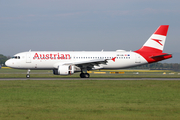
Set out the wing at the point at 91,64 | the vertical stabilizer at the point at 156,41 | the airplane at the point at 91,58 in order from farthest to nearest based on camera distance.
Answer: the vertical stabilizer at the point at 156,41 → the airplane at the point at 91,58 → the wing at the point at 91,64

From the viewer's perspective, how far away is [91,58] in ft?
139

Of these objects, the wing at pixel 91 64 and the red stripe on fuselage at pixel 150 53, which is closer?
the wing at pixel 91 64

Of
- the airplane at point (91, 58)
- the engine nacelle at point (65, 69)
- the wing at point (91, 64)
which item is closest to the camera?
the engine nacelle at point (65, 69)

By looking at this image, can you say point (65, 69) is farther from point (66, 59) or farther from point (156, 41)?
point (156, 41)

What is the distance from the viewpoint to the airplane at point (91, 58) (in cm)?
4159

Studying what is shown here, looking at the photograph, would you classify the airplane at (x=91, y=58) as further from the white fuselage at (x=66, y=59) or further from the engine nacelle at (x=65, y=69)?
the engine nacelle at (x=65, y=69)

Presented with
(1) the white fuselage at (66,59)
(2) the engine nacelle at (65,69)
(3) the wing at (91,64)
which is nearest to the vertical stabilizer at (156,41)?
(1) the white fuselage at (66,59)

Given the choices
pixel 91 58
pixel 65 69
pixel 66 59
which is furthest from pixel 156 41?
pixel 65 69

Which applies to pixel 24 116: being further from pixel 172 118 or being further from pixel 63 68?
pixel 63 68

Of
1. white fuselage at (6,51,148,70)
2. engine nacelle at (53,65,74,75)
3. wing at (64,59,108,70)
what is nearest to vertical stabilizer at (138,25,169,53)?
white fuselage at (6,51,148,70)

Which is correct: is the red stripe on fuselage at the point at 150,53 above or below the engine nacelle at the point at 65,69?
above

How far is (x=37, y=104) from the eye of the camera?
1530cm

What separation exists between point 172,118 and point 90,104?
17.0 ft

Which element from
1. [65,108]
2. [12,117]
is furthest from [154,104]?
[12,117]
